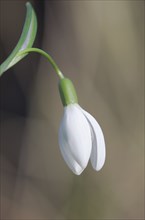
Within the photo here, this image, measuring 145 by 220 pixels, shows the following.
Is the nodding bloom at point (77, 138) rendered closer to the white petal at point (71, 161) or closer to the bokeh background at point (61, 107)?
the white petal at point (71, 161)

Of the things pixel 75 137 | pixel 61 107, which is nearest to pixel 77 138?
pixel 75 137

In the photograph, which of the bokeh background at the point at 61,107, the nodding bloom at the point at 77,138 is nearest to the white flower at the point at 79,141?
the nodding bloom at the point at 77,138

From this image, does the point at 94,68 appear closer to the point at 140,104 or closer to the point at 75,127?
the point at 140,104

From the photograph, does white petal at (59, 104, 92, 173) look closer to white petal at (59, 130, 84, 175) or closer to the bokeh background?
white petal at (59, 130, 84, 175)

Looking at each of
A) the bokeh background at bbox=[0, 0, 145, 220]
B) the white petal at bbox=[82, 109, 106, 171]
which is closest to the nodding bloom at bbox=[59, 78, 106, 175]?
the white petal at bbox=[82, 109, 106, 171]

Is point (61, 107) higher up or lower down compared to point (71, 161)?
lower down

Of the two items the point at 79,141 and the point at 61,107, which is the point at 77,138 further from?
the point at 61,107

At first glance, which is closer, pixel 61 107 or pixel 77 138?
pixel 77 138
